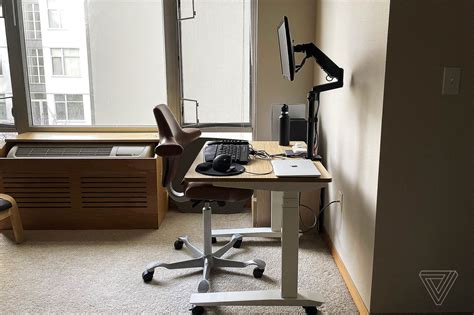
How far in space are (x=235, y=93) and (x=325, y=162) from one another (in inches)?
38.5

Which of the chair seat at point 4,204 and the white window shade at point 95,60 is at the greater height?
the white window shade at point 95,60

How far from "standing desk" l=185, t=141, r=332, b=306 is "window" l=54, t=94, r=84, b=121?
5.72ft

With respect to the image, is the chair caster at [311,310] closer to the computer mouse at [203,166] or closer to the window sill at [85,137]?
the computer mouse at [203,166]

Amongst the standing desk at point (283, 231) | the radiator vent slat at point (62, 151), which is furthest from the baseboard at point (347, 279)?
the radiator vent slat at point (62, 151)

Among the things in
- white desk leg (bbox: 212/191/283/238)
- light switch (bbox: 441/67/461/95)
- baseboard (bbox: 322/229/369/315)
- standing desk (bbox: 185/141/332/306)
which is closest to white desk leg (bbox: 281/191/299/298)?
standing desk (bbox: 185/141/332/306)

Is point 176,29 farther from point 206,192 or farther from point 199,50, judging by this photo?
point 206,192

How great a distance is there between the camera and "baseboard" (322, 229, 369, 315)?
6.55 feet

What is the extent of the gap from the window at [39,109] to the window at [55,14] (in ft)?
1.90

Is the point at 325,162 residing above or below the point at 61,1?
below

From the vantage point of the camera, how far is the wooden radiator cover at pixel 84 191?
9.79ft

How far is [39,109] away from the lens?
3.44m

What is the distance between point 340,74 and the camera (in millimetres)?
2238

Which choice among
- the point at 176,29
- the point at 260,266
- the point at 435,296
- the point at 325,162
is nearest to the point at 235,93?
the point at 176,29

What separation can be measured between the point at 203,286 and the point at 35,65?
2.39 metres
